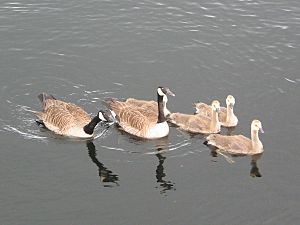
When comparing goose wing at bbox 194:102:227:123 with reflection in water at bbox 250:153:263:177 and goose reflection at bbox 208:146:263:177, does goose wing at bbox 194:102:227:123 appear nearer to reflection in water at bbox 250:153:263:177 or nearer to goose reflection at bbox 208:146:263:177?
goose reflection at bbox 208:146:263:177

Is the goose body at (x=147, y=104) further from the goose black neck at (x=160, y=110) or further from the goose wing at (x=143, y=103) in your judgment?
the goose black neck at (x=160, y=110)

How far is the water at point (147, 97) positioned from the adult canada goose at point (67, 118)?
0.32 meters

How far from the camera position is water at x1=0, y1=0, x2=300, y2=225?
1611cm

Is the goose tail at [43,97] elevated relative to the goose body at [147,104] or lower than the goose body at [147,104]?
elevated

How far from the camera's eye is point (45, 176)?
17.0 meters

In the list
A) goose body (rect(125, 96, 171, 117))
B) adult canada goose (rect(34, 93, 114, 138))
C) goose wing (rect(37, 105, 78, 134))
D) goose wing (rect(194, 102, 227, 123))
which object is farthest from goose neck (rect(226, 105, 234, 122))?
goose wing (rect(37, 105, 78, 134))

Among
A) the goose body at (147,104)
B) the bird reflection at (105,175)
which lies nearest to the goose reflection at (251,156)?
the goose body at (147,104)

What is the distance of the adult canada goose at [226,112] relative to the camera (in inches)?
749

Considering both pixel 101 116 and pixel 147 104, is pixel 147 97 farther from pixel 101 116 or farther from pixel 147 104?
pixel 101 116

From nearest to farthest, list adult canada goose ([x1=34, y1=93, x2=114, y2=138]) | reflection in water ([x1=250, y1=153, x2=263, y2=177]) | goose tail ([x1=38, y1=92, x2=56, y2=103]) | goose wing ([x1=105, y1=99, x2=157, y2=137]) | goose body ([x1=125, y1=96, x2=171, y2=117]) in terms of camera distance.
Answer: reflection in water ([x1=250, y1=153, x2=263, y2=177])
adult canada goose ([x1=34, y1=93, x2=114, y2=138])
goose wing ([x1=105, y1=99, x2=157, y2=137])
goose tail ([x1=38, y1=92, x2=56, y2=103])
goose body ([x1=125, y1=96, x2=171, y2=117])

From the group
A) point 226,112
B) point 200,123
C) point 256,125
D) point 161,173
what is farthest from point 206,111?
point 161,173

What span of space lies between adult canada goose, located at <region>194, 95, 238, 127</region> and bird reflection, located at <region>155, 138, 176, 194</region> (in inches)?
70.4

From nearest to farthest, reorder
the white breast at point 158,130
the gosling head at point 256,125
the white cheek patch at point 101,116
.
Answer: the gosling head at point 256,125
the white cheek patch at point 101,116
the white breast at point 158,130

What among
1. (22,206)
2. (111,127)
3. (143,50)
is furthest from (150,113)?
(22,206)
